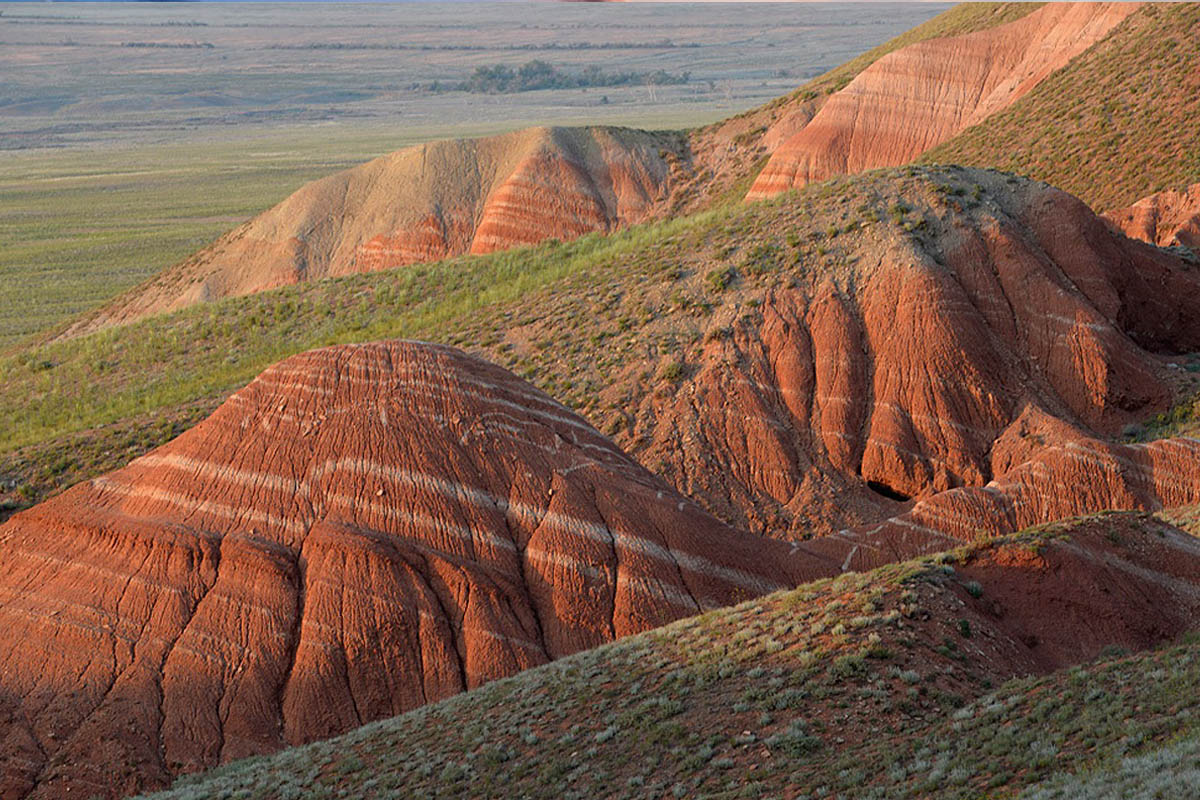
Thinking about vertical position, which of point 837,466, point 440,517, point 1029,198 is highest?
point 1029,198

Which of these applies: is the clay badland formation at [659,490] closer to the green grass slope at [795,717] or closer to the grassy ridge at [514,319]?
the grassy ridge at [514,319]

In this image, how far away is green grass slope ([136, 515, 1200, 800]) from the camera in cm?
1602

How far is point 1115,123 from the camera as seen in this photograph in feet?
204

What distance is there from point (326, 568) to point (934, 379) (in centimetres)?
2035

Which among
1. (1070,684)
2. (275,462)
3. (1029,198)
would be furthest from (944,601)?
(1029,198)

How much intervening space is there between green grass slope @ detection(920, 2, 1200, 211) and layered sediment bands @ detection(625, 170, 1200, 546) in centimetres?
1624

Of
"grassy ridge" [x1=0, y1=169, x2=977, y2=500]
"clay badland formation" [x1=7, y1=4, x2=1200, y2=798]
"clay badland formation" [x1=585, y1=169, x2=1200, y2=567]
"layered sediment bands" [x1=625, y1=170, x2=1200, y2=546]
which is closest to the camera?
"clay badland formation" [x1=7, y1=4, x2=1200, y2=798]

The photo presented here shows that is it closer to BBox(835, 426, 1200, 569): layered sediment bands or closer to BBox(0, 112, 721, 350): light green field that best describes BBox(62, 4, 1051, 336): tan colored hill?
BBox(0, 112, 721, 350): light green field

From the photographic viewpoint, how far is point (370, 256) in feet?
254

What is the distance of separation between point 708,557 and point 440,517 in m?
5.71

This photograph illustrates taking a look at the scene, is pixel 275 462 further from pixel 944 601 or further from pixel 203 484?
pixel 944 601

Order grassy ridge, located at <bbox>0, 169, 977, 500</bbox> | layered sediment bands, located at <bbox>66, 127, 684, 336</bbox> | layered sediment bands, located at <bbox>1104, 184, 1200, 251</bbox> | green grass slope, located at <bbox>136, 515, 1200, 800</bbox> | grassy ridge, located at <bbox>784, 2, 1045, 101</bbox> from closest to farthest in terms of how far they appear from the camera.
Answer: green grass slope, located at <bbox>136, 515, 1200, 800</bbox> < grassy ridge, located at <bbox>0, 169, 977, 500</bbox> < layered sediment bands, located at <bbox>1104, 184, 1200, 251</bbox> < layered sediment bands, located at <bbox>66, 127, 684, 336</bbox> < grassy ridge, located at <bbox>784, 2, 1045, 101</bbox>

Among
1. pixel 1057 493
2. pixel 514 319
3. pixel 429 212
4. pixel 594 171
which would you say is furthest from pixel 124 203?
pixel 1057 493

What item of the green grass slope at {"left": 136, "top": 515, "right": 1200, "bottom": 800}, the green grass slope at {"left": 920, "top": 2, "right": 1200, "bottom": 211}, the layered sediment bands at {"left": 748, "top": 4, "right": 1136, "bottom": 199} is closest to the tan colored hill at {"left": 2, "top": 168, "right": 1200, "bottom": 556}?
the green grass slope at {"left": 136, "top": 515, "right": 1200, "bottom": 800}
